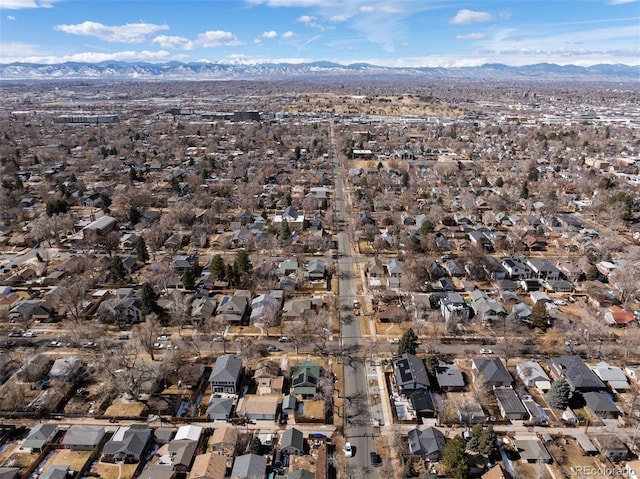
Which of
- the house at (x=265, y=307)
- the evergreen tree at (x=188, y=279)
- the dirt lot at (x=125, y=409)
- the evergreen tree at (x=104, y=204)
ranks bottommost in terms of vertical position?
the dirt lot at (x=125, y=409)

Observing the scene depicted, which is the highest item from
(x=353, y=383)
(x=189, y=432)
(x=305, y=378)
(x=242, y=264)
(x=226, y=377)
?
(x=242, y=264)

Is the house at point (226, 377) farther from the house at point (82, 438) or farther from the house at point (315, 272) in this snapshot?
the house at point (315, 272)

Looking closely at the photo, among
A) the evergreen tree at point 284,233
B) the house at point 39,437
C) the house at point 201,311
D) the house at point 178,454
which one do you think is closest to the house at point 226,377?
the house at point 178,454

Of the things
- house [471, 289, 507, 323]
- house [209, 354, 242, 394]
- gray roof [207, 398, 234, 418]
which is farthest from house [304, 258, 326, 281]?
gray roof [207, 398, 234, 418]

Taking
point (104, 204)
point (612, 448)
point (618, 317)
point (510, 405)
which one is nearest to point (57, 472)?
point (510, 405)

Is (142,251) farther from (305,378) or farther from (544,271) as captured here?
(544,271)

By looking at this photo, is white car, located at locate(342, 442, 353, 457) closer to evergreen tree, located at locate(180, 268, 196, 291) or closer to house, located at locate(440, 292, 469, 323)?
house, located at locate(440, 292, 469, 323)
